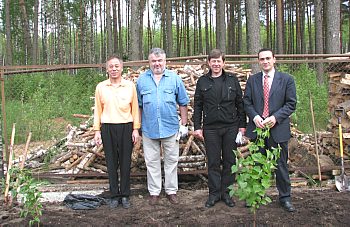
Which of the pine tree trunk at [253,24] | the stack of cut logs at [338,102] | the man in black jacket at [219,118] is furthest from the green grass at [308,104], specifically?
the man in black jacket at [219,118]

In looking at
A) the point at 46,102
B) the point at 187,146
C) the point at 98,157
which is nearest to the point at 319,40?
the point at 46,102

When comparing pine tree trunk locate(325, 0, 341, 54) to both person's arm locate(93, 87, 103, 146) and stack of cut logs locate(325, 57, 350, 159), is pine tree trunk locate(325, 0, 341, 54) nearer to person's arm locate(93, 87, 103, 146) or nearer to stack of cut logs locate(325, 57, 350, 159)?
stack of cut logs locate(325, 57, 350, 159)

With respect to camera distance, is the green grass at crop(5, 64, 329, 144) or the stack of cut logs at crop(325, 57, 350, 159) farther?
the green grass at crop(5, 64, 329, 144)

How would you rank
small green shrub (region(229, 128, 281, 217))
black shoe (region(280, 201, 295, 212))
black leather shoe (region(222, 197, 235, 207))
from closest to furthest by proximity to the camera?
small green shrub (region(229, 128, 281, 217))
black shoe (region(280, 201, 295, 212))
black leather shoe (region(222, 197, 235, 207))

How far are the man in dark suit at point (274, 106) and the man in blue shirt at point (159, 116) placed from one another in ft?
3.08

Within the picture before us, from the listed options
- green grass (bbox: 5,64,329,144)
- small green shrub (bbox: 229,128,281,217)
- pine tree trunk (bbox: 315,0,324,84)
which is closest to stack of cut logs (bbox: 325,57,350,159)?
green grass (bbox: 5,64,329,144)

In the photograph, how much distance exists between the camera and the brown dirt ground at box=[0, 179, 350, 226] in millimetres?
4254

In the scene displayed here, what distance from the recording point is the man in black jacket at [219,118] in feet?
15.3

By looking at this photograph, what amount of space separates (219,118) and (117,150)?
1426 millimetres

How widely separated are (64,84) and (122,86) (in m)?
11.5

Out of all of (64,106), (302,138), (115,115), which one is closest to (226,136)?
(115,115)

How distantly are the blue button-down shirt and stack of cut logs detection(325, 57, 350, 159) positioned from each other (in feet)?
10.6

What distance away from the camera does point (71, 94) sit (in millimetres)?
14461

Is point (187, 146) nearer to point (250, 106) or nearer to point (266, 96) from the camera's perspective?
point (250, 106)
